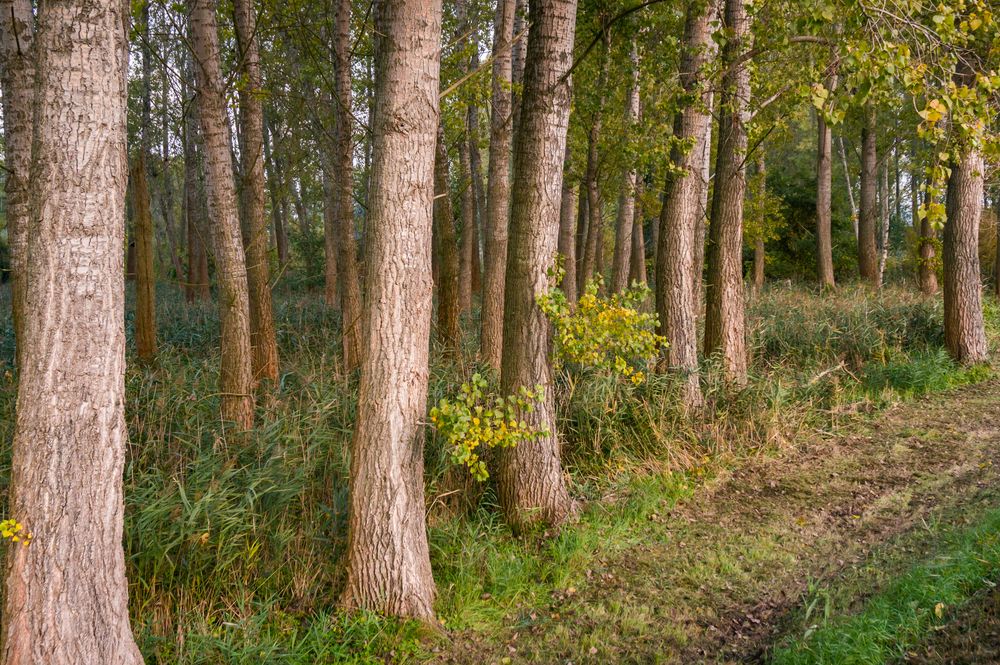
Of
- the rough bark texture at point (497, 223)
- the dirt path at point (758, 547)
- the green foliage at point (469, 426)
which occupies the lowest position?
the dirt path at point (758, 547)

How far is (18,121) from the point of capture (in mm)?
5543

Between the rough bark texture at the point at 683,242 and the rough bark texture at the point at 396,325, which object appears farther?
A: the rough bark texture at the point at 683,242

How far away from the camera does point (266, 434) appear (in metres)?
5.40

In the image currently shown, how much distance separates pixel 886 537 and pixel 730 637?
1910mm

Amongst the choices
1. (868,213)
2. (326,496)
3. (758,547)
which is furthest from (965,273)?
(326,496)

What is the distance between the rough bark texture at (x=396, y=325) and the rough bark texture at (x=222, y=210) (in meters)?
2.69

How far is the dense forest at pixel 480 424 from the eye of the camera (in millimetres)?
3033

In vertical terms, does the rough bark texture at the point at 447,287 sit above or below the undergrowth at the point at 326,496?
above

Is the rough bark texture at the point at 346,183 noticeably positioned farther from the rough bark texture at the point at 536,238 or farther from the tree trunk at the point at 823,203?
the tree trunk at the point at 823,203

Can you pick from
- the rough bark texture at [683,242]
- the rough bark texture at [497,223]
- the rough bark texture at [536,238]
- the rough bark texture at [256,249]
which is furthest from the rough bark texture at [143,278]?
the rough bark texture at [683,242]

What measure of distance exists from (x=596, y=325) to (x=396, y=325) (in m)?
2.02

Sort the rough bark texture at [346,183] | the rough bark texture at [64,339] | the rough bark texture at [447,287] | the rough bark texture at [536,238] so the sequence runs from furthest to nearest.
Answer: the rough bark texture at [447,287] → the rough bark texture at [346,183] → the rough bark texture at [536,238] → the rough bark texture at [64,339]

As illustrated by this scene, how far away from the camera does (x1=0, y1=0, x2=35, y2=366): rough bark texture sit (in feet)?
17.8

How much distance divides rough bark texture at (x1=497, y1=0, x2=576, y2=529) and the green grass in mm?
2095
